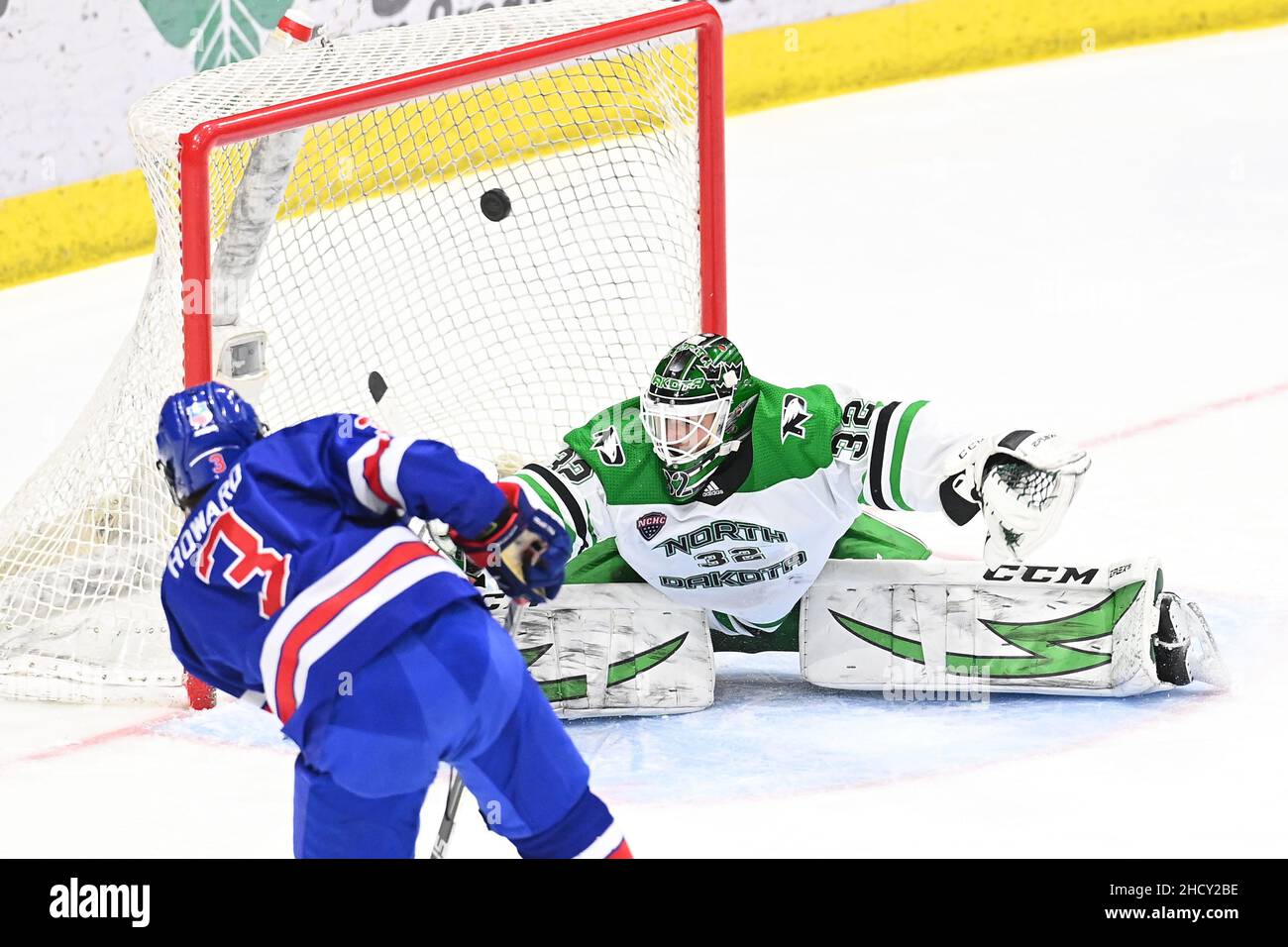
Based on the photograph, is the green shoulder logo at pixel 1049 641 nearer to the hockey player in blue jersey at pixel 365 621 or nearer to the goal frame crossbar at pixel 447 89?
the goal frame crossbar at pixel 447 89

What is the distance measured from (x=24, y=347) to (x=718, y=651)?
2963 mm

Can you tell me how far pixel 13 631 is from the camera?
4.43 metres

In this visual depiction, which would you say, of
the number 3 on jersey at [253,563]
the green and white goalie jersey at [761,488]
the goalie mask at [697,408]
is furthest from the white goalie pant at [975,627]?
the number 3 on jersey at [253,563]

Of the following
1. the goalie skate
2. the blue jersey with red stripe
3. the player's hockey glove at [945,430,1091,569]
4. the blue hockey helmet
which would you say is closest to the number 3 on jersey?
the blue jersey with red stripe

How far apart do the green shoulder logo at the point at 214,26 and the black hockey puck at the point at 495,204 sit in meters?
2.69

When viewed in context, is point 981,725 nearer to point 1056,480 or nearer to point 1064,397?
point 1056,480

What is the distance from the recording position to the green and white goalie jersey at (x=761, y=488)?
3.94 meters

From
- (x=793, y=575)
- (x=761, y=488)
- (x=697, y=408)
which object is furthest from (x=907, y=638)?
(x=697, y=408)

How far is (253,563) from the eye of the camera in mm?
2879

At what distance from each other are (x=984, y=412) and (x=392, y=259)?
175cm

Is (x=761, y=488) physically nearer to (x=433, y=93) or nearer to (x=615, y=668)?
(x=615, y=668)

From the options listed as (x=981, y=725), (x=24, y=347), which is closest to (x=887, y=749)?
(x=981, y=725)
